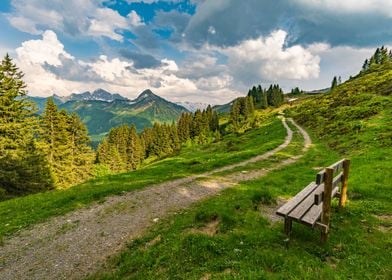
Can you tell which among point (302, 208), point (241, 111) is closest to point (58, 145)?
point (302, 208)

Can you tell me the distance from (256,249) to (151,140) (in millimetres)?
108215

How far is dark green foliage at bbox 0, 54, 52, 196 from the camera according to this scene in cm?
2856

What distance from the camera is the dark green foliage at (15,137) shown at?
93.7 feet

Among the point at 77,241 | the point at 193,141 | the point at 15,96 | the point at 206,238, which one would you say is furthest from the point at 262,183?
the point at 193,141

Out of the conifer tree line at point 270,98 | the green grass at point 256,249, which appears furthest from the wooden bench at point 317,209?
the conifer tree line at point 270,98

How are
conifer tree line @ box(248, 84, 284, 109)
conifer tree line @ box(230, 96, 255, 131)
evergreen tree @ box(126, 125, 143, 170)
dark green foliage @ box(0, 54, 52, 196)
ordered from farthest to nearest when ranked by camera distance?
1. conifer tree line @ box(248, 84, 284, 109)
2. conifer tree line @ box(230, 96, 255, 131)
3. evergreen tree @ box(126, 125, 143, 170)
4. dark green foliage @ box(0, 54, 52, 196)

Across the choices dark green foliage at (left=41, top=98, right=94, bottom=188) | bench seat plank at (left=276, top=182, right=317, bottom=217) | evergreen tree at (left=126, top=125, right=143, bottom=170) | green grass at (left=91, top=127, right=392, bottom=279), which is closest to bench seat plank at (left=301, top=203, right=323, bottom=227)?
bench seat plank at (left=276, top=182, right=317, bottom=217)

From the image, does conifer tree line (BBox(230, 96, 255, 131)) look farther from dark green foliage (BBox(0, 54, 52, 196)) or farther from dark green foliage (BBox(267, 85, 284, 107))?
dark green foliage (BBox(0, 54, 52, 196))

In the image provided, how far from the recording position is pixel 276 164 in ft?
78.3

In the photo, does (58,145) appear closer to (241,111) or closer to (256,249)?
(256,249)

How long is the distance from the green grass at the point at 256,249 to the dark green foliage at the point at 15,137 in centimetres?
2597

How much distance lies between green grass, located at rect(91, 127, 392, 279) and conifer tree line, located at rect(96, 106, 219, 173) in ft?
259

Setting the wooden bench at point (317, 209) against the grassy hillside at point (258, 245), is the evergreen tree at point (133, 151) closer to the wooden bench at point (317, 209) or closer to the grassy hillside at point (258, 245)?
the grassy hillside at point (258, 245)

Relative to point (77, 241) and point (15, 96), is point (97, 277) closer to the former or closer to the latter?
point (77, 241)
